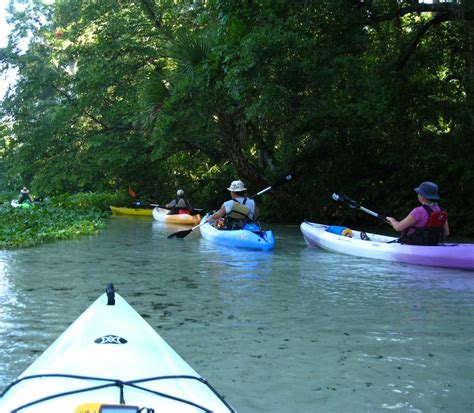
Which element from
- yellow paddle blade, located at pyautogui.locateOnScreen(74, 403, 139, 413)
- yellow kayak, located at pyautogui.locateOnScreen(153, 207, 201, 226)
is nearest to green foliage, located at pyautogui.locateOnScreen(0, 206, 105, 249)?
yellow kayak, located at pyautogui.locateOnScreen(153, 207, 201, 226)

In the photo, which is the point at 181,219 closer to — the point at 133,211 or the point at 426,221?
the point at 133,211

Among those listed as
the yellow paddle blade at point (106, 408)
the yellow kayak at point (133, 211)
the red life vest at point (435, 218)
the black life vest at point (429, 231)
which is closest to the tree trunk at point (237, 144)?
the yellow kayak at point (133, 211)

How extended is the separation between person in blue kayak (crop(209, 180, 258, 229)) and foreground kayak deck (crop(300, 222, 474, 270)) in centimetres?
136

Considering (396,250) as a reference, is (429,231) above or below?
above

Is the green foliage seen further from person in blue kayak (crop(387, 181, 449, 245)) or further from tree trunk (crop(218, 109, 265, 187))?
person in blue kayak (crop(387, 181, 449, 245))

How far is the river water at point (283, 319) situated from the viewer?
432 cm

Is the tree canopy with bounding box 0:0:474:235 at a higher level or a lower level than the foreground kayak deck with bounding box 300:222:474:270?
higher

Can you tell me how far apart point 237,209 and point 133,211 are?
12234 mm

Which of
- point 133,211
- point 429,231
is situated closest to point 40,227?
point 429,231

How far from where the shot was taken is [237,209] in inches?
504

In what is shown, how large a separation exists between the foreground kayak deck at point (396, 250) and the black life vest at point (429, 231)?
0.15 meters

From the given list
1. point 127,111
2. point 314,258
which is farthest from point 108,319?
point 127,111

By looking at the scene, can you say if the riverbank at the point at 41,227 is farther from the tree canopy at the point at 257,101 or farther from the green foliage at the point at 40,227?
the tree canopy at the point at 257,101

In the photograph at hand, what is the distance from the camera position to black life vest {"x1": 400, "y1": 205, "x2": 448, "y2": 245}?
32.7ft
